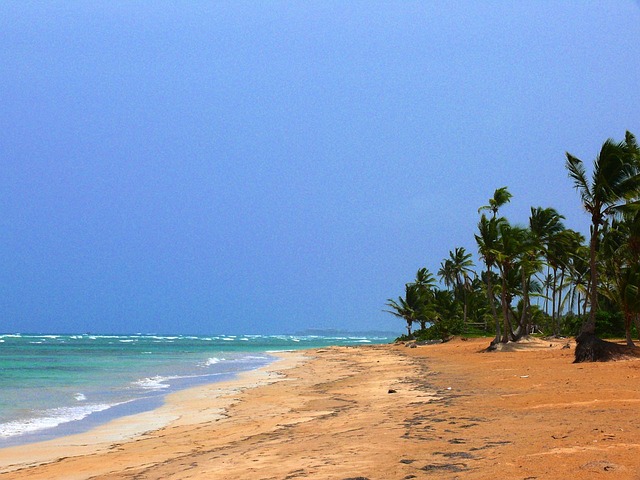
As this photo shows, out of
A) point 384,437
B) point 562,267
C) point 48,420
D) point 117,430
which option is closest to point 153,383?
point 48,420

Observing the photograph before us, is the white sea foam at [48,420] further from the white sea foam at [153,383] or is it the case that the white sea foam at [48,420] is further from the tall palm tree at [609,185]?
the tall palm tree at [609,185]

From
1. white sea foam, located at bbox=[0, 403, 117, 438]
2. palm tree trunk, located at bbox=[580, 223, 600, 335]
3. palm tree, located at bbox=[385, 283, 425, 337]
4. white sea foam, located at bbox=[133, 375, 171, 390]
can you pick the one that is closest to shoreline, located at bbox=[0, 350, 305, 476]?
white sea foam, located at bbox=[0, 403, 117, 438]

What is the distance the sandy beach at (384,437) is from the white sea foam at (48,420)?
1.72 metres

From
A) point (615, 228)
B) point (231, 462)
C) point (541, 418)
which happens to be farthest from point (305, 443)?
point (615, 228)

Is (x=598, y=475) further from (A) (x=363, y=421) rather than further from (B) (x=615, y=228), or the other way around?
(B) (x=615, y=228)

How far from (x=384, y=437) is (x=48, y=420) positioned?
1076 cm

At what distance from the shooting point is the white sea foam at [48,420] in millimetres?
14484

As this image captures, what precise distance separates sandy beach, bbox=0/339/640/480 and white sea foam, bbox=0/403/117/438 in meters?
1.72

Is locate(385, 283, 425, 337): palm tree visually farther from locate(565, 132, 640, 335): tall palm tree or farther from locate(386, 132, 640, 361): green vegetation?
locate(565, 132, 640, 335): tall palm tree

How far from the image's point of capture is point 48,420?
16.2 meters

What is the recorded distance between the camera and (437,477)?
22.0 ft

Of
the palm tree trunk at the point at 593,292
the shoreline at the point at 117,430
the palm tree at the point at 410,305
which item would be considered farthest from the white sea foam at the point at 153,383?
the palm tree at the point at 410,305

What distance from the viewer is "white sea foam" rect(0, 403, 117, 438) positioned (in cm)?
1448

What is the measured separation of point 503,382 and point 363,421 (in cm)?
782
